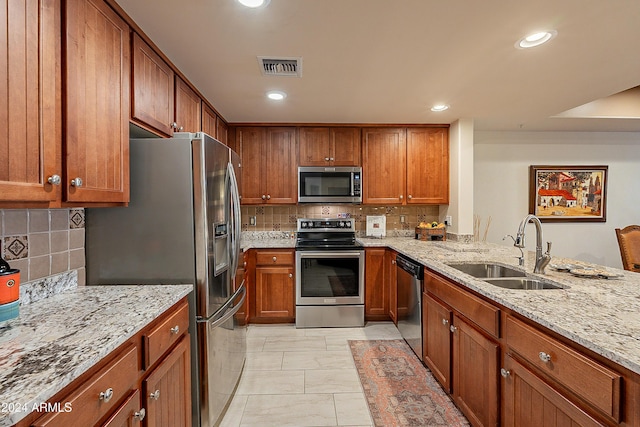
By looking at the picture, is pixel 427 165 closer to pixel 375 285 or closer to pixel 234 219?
pixel 375 285

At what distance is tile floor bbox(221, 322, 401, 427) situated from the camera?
6.02ft

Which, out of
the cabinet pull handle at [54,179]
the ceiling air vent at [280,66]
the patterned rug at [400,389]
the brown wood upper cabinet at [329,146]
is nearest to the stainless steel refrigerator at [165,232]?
the cabinet pull handle at [54,179]

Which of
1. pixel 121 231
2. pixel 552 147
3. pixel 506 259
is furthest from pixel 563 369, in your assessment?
pixel 552 147

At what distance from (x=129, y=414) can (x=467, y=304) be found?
1.65 m

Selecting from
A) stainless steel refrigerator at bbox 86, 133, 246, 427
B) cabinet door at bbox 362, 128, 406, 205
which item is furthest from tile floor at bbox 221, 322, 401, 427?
cabinet door at bbox 362, 128, 406, 205

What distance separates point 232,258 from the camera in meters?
1.95

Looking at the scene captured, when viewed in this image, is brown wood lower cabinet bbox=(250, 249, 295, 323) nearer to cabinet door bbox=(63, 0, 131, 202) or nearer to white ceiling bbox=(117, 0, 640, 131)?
white ceiling bbox=(117, 0, 640, 131)

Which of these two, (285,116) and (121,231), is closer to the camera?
(121,231)

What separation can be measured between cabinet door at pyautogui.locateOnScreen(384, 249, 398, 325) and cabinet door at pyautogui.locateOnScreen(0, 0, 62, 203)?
2.78m

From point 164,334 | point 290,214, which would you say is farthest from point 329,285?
point 164,334

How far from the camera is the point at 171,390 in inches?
52.1

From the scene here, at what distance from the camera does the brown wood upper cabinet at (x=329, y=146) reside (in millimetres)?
3531

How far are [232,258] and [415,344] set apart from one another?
1737 millimetres

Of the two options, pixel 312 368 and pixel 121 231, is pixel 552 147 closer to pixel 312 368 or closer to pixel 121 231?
pixel 312 368
